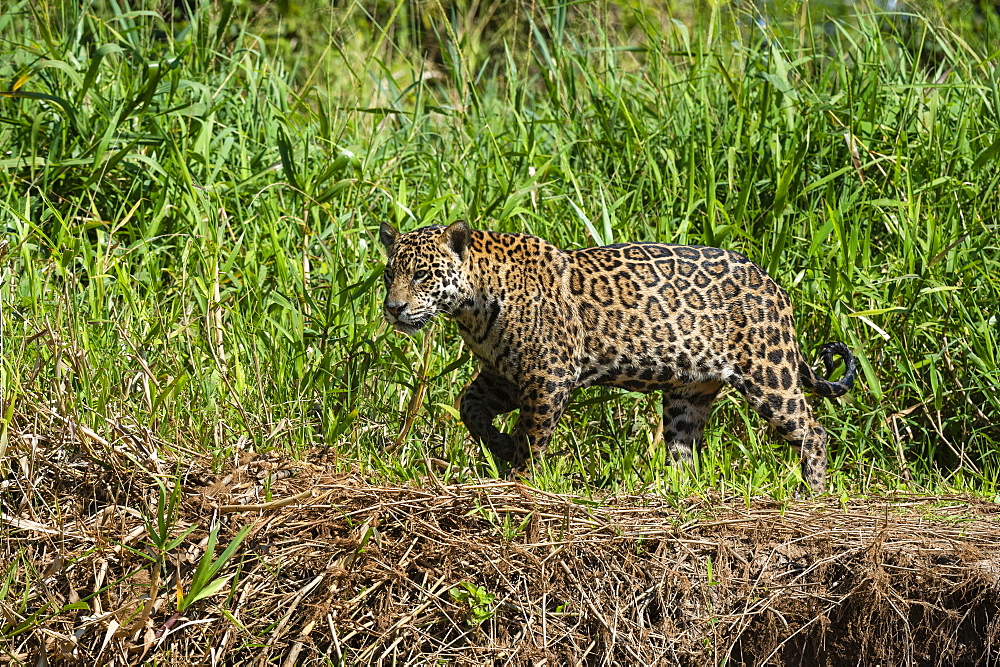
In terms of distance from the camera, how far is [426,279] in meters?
5.19

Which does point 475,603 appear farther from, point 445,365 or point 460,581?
point 445,365

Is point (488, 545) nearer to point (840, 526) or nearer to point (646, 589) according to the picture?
point (646, 589)

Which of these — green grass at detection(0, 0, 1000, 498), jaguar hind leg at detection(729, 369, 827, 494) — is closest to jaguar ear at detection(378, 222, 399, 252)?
green grass at detection(0, 0, 1000, 498)

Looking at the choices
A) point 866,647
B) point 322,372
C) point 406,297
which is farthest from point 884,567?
point 322,372

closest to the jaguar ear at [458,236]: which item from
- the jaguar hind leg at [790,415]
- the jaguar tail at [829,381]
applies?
the jaguar hind leg at [790,415]

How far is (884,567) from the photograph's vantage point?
435 cm

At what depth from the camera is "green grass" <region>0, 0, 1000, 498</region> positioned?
5.64 metres

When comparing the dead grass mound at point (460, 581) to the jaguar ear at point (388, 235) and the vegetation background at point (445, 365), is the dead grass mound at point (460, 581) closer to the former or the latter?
the vegetation background at point (445, 365)

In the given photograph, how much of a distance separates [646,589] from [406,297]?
1749mm

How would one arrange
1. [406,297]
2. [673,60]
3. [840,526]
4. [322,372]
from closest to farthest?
[840,526] → [406,297] → [322,372] → [673,60]

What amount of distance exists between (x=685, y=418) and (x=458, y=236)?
161 cm

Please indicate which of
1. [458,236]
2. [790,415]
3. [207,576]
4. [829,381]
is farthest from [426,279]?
[829,381]

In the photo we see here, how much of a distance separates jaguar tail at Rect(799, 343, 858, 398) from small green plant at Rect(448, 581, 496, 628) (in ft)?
7.58

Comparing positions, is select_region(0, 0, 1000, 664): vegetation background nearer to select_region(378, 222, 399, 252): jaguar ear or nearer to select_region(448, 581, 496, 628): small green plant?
select_region(448, 581, 496, 628): small green plant
